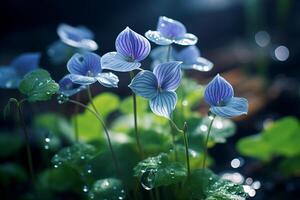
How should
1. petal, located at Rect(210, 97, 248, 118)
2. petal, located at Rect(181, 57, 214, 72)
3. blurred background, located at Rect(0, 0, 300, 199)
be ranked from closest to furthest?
petal, located at Rect(210, 97, 248, 118) < petal, located at Rect(181, 57, 214, 72) < blurred background, located at Rect(0, 0, 300, 199)

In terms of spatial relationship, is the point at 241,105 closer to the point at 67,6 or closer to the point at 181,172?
the point at 181,172

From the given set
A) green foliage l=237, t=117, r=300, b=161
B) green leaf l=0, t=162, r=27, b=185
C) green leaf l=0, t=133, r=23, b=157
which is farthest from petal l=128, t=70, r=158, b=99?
green leaf l=0, t=133, r=23, b=157

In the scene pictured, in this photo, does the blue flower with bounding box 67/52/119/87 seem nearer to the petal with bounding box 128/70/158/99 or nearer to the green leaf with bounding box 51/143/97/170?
the petal with bounding box 128/70/158/99

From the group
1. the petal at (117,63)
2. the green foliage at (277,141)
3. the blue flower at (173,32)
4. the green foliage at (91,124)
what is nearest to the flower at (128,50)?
the petal at (117,63)

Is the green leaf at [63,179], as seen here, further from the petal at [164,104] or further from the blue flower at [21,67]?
the petal at [164,104]

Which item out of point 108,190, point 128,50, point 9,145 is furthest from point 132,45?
point 9,145

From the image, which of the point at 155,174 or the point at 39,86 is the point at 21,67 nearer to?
the point at 39,86

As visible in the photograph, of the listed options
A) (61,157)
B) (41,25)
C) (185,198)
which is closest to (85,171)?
(61,157)
